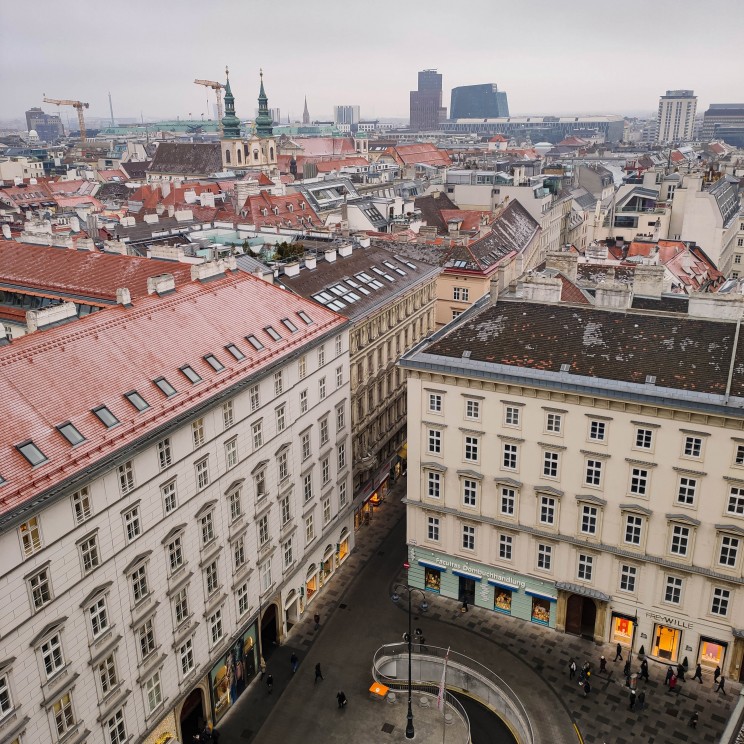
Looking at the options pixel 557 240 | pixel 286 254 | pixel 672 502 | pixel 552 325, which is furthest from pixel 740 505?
pixel 557 240

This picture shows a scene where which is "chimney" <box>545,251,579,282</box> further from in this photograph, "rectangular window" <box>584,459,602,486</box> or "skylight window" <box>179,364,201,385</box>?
"skylight window" <box>179,364,201,385</box>

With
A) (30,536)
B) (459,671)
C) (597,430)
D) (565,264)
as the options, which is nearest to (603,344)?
(597,430)

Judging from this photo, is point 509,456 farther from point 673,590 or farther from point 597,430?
point 673,590

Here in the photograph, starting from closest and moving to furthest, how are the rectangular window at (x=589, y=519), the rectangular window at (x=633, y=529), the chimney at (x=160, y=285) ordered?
the rectangular window at (x=633, y=529), the chimney at (x=160, y=285), the rectangular window at (x=589, y=519)

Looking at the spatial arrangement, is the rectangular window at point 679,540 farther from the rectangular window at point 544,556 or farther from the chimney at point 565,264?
the chimney at point 565,264

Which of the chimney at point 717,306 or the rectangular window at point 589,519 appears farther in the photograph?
the chimney at point 717,306

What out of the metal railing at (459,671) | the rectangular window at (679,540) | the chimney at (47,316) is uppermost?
the chimney at (47,316)

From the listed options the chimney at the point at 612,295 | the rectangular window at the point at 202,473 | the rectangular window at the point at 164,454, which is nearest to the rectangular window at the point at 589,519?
the chimney at the point at 612,295
